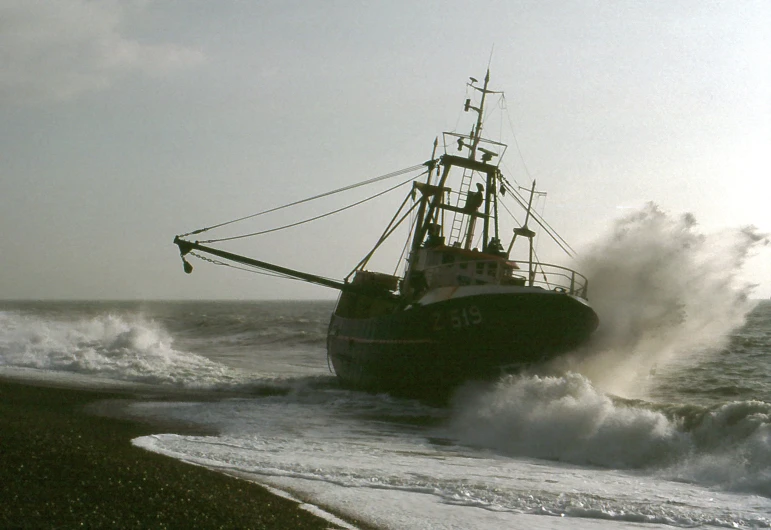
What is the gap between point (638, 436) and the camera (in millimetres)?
15617

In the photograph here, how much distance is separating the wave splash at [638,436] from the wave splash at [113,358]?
13.4m

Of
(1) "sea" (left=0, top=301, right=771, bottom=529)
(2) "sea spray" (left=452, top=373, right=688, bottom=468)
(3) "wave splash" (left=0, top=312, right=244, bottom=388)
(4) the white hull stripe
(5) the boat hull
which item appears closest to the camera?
(1) "sea" (left=0, top=301, right=771, bottom=529)

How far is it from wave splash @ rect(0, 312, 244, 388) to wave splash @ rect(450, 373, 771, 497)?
13.4m

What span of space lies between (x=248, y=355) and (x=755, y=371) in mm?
28378

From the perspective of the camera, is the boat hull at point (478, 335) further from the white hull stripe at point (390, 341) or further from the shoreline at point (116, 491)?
the shoreline at point (116, 491)

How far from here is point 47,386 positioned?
24.6 meters

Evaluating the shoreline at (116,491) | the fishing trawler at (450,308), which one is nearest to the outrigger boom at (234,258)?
the fishing trawler at (450,308)

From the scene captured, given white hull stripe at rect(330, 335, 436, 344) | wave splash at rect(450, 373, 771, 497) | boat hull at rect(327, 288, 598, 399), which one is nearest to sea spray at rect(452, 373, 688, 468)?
wave splash at rect(450, 373, 771, 497)

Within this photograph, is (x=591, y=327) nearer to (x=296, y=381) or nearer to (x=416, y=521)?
(x=296, y=381)

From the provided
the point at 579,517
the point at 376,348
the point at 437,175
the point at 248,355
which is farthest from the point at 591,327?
the point at 248,355

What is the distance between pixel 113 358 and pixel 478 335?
19.7 meters

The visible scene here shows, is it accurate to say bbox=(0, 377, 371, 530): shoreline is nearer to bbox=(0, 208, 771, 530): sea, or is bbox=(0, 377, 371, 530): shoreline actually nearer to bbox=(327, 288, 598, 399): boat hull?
bbox=(0, 208, 771, 530): sea

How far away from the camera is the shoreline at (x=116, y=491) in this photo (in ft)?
27.5

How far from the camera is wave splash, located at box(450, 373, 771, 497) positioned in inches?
538
